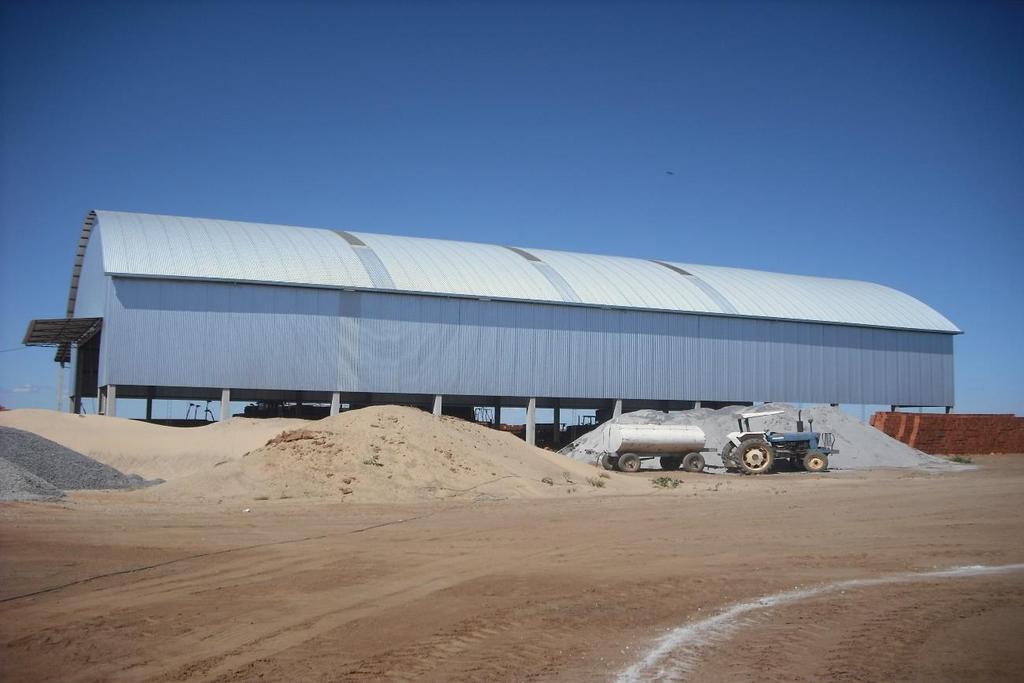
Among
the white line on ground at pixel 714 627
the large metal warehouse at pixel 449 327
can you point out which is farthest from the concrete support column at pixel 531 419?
the white line on ground at pixel 714 627

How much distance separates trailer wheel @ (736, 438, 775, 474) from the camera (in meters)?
31.5

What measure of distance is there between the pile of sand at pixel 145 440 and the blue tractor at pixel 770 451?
54.2 ft

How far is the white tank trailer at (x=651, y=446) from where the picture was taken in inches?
1267

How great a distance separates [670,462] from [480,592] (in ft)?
77.5

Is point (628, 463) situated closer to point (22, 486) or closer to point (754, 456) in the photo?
point (754, 456)

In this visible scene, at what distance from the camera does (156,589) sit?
34.6 feet

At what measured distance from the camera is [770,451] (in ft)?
104

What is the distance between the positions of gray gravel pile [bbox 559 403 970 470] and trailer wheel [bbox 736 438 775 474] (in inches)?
142

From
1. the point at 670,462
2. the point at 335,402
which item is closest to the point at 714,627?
the point at 670,462

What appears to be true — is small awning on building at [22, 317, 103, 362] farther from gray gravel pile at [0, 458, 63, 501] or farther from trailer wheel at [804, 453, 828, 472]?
trailer wheel at [804, 453, 828, 472]

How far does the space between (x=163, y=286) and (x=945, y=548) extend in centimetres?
2946

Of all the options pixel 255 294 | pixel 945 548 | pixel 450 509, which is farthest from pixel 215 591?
pixel 255 294

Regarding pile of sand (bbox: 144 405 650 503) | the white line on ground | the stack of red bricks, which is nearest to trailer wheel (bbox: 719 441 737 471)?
pile of sand (bbox: 144 405 650 503)

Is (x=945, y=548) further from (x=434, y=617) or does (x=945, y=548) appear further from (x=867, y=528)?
(x=434, y=617)
